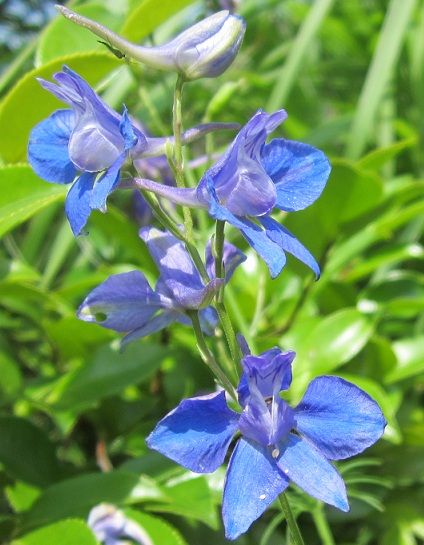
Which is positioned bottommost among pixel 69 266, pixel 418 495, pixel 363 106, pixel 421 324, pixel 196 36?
pixel 418 495

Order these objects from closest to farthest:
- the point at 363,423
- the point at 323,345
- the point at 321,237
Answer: the point at 363,423 → the point at 323,345 → the point at 321,237

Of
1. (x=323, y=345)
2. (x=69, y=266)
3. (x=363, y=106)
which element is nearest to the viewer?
(x=323, y=345)

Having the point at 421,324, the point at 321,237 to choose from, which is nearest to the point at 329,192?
the point at 321,237

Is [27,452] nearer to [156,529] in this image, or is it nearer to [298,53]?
[156,529]

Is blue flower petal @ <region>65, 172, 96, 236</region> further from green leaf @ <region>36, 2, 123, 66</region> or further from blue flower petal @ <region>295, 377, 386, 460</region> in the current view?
green leaf @ <region>36, 2, 123, 66</region>

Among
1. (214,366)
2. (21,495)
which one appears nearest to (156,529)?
(21,495)

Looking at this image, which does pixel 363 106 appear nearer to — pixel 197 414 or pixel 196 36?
pixel 196 36
